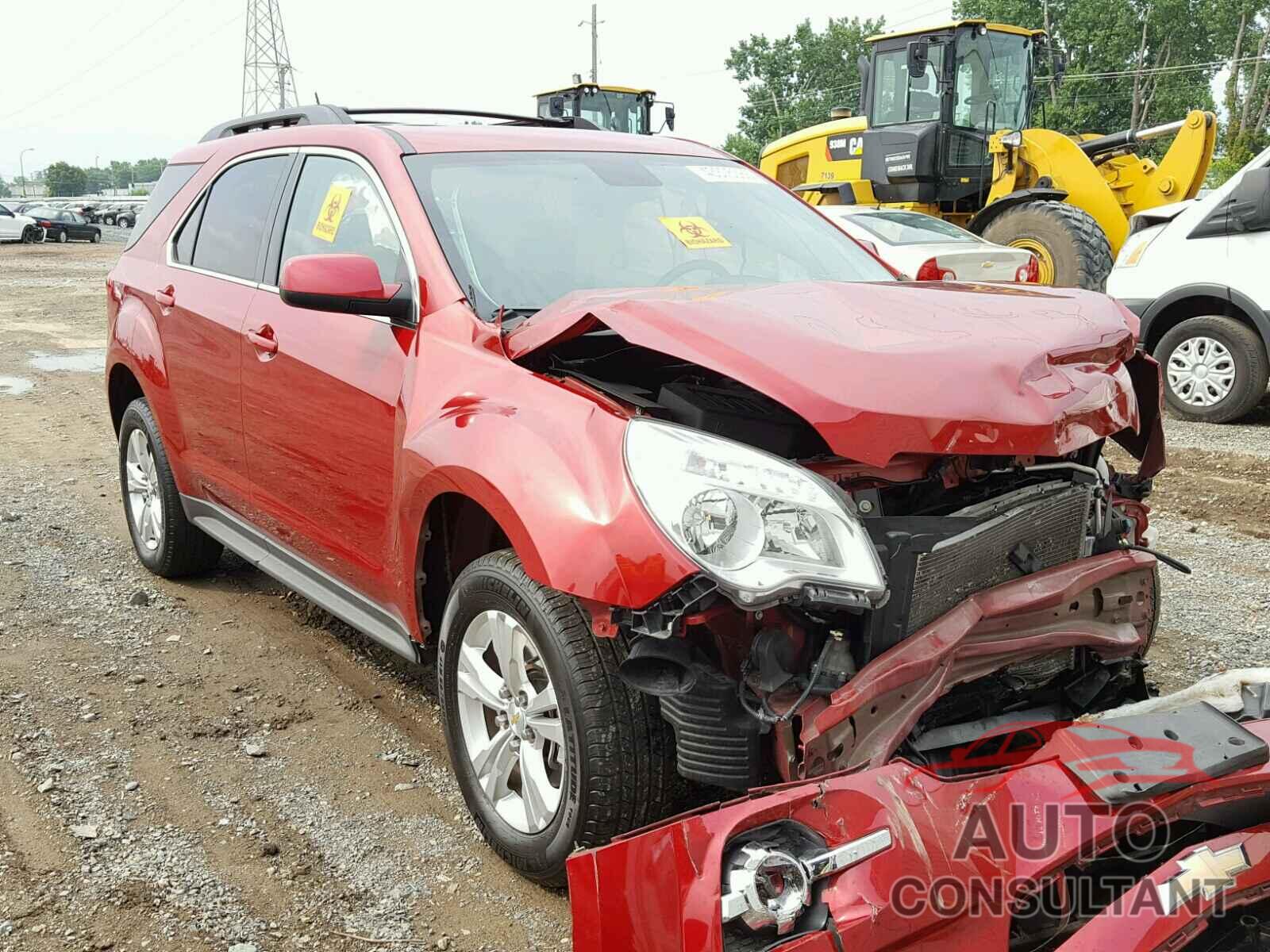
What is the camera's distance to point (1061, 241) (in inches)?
438

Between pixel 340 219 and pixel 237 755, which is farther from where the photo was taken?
pixel 340 219

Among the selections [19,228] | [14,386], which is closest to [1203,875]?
[14,386]

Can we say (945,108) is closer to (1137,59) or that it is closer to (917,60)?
(917,60)

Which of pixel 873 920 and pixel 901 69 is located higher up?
pixel 901 69

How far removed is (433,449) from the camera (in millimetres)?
2867

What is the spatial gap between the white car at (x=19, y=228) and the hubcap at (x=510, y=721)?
3810cm

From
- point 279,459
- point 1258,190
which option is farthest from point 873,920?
point 1258,190

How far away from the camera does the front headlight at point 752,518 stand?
219 cm

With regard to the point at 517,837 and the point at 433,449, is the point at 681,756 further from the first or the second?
the point at 433,449

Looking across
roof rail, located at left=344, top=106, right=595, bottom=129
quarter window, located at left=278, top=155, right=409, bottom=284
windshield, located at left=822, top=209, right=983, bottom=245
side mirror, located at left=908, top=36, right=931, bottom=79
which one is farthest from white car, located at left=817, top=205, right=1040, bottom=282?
quarter window, located at left=278, top=155, right=409, bottom=284

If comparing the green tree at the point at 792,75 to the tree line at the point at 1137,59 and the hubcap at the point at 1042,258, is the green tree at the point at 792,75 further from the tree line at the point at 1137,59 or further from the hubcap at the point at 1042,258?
the hubcap at the point at 1042,258

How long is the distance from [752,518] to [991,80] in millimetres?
12948

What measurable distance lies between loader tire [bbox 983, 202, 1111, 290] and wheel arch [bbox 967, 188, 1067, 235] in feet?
0.31

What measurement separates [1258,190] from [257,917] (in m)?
7.71
